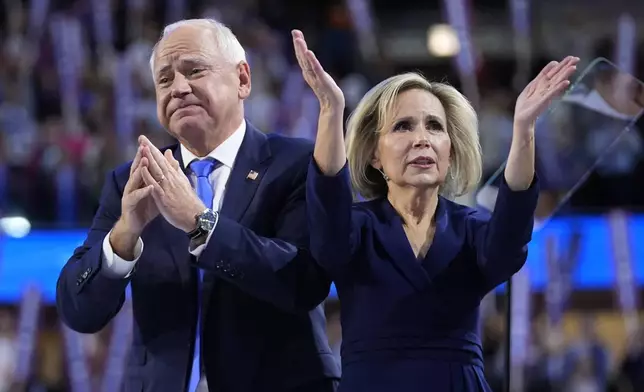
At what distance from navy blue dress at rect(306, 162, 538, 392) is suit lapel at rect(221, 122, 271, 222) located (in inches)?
11.3

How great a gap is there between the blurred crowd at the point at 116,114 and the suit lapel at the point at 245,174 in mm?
4030

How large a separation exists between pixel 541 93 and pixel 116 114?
255 inches

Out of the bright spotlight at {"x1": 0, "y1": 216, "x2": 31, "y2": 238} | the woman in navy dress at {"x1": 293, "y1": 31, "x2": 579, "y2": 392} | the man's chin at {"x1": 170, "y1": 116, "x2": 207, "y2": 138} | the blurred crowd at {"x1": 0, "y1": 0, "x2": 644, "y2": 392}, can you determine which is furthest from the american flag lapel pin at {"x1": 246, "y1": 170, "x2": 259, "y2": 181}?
the bright spotlight at {"x1": 0, "y1": 216, "x2": 31, "y2": 238}

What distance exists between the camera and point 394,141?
7.36ft

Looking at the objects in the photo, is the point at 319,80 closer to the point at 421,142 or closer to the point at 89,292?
the point at 421,142

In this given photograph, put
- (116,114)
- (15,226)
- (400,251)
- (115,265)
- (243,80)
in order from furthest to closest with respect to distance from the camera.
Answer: (116,114) → (15,226) → (243,80) → (115,265) → (400,251)

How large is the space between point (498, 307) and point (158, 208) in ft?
16.5

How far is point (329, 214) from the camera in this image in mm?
2096

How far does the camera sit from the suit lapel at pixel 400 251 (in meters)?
2.15

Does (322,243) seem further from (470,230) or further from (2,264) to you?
(2,264)

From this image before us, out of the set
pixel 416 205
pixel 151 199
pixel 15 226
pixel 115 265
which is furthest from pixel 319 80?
pixel 15 226

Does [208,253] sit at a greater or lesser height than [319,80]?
lesser

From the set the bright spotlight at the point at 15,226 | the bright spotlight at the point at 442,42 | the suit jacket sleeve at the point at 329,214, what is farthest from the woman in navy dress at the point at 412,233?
the bright spotlight at the point at 442,42

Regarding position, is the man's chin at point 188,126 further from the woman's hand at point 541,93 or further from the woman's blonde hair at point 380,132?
the woman's hand at point 541,93
